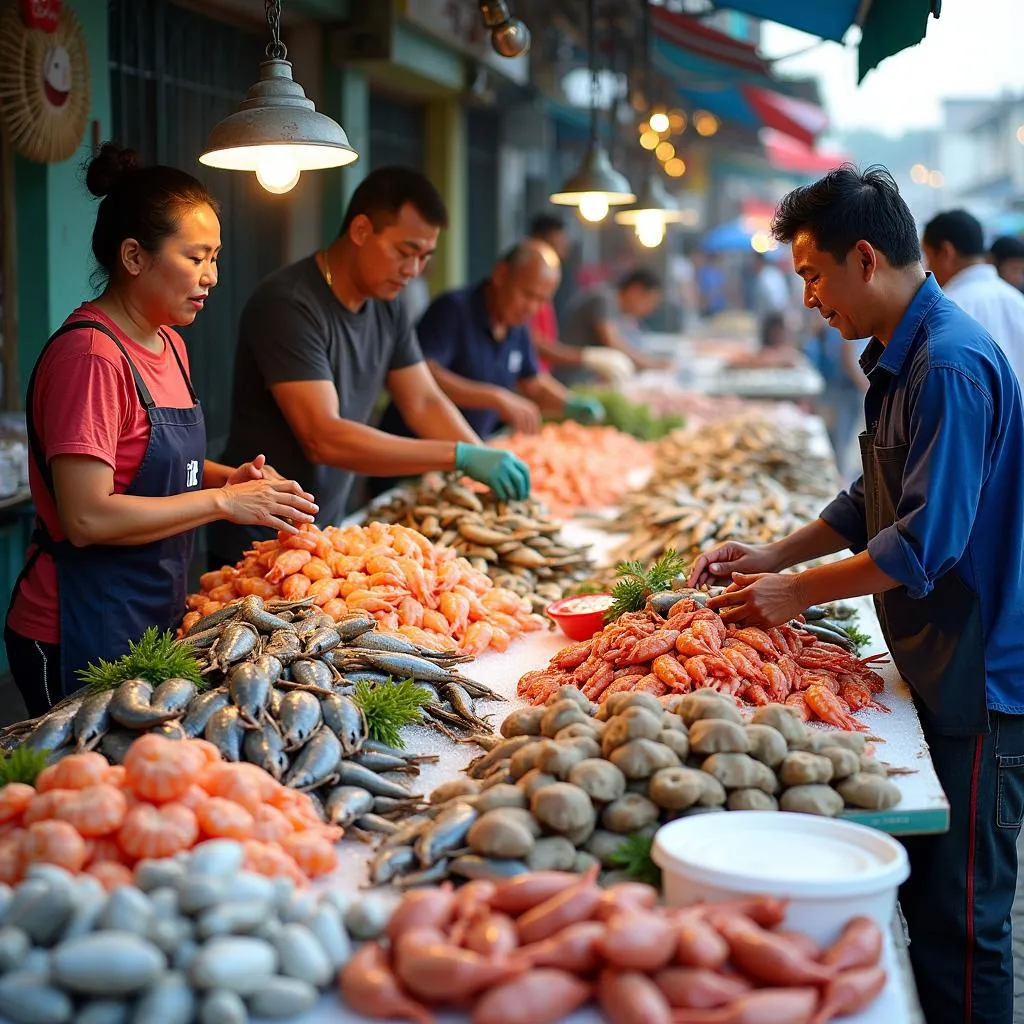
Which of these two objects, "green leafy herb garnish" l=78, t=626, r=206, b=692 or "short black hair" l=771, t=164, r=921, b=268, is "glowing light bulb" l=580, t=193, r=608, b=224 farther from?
"green leafy herb garnish" l=78, t=626, r=206, b=692

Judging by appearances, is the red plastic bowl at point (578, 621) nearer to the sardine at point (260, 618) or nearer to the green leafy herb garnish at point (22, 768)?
the sardine at point (260, 618)

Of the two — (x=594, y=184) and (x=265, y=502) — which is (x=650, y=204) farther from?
(x=265, y=502)

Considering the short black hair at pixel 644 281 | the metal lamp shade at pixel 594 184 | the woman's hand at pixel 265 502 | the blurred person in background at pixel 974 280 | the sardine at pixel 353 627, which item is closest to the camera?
the sardine at pixel 353 627

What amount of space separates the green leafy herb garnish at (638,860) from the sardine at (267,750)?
0.72 metres

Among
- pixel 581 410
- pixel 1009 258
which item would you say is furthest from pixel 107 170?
pixel 1009 258

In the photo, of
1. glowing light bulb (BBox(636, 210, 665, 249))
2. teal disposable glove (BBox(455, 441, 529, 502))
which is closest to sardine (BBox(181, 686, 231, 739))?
teal disposable glove (BBox(455, 441, 529, 502))

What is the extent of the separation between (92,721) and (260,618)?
67 cm

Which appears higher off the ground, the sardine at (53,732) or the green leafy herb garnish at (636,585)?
the green leafy herb garnish at (636,585)

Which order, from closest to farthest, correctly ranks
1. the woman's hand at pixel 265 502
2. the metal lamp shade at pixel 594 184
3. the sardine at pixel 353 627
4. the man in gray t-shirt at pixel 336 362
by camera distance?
1. the sardine at pixel 353 627
2. the woman's hand at pixel 265 502
3. the man in gray t-shirt at pixel 336 362
4. the metal lamp shade at pixel 594 184

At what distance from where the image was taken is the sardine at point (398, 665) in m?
3.04

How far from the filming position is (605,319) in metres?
11.6

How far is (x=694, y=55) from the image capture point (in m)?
10.7

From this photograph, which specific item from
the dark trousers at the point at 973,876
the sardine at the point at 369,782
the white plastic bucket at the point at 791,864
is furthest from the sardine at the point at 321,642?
the dark trousers at the point at 973,876

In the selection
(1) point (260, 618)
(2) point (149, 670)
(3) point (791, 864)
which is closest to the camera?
(3) point (791, 864)
